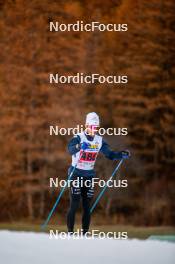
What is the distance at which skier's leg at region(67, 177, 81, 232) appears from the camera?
4.06m

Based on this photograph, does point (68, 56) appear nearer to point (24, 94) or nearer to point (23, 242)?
point (24, 94)

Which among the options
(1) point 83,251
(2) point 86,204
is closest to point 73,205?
(2) point 86,204

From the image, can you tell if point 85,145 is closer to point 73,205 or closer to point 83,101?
point 73,205

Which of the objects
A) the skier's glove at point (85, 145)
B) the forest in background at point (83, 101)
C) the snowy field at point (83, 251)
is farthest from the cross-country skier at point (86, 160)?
the snowy field at point (83, 251)

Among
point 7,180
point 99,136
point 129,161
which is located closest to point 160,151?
point 129,161

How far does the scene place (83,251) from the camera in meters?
3.52

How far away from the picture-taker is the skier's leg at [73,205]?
406 centimetres

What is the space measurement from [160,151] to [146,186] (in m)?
0.33

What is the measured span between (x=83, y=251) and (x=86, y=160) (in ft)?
2.27

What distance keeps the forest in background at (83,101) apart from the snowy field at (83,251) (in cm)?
68

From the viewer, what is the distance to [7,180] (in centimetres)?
479

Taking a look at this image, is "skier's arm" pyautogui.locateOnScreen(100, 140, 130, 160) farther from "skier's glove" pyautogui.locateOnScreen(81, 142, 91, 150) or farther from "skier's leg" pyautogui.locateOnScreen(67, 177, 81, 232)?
"skier's leg" pyautogui.locateOnScreen(67, 177, 81, 232)

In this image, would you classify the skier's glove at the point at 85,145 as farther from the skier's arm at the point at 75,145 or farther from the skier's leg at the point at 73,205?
the skier's leg at the point at 73,205

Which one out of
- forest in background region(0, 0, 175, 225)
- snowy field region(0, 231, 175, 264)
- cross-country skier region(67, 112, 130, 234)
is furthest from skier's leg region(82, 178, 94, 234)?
snowy field region(0, 231, 175, 264)
